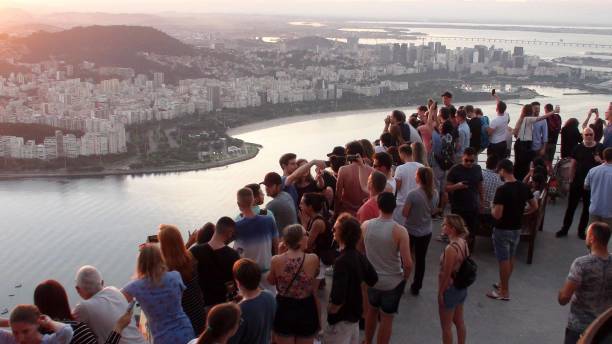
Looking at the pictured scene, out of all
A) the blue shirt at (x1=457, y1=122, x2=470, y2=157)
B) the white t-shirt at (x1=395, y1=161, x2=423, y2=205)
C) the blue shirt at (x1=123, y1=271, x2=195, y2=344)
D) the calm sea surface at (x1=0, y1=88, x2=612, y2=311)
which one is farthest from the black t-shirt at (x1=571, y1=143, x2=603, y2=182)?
the calm sea surface at (x1=0, y1=88, x2=612, y2=311)

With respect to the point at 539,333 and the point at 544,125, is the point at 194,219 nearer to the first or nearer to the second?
Result: the point at 544,125

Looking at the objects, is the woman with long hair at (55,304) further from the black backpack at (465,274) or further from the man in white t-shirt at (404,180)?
the man in white t-shirt at (404,180)

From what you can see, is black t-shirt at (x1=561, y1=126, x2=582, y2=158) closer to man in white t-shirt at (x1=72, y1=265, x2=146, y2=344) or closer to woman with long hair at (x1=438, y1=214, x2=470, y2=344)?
woman with long hair at (x1=438, y1=214, x2=470, y2=344)

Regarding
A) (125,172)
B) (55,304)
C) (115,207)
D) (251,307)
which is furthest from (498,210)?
(125,172)

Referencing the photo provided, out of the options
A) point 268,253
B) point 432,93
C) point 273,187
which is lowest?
point 432,93

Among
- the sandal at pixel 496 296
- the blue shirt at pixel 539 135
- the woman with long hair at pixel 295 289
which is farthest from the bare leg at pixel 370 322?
the blue shirt at pixel 539 135

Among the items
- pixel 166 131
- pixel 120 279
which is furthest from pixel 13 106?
pixel 120 279

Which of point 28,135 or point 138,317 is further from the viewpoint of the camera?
point 28,135
